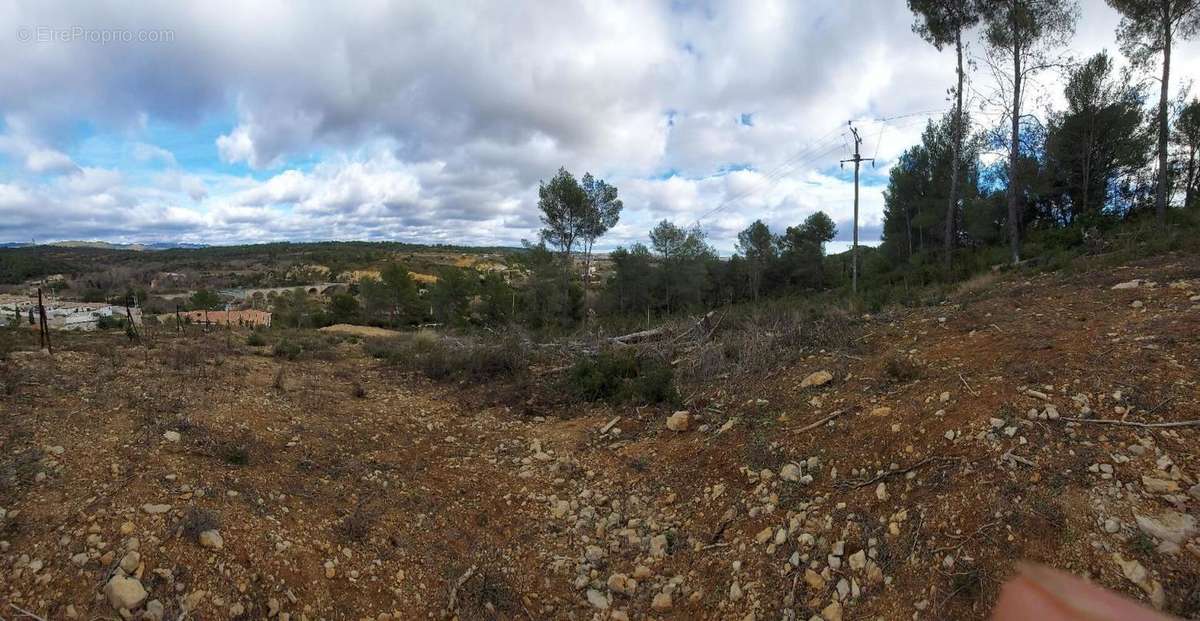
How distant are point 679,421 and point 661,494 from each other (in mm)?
1187

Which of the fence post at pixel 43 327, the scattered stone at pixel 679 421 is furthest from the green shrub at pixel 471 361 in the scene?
the fence post at pixel 43 327

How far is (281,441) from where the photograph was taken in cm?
470

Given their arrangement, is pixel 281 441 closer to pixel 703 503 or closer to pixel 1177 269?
pixel 703 503

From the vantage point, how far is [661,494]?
13.8ft

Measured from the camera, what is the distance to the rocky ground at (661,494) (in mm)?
2572

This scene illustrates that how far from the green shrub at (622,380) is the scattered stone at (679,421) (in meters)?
0.64

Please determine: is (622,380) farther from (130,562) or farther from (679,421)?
(130,562)

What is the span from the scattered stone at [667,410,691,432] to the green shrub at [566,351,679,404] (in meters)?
0.64

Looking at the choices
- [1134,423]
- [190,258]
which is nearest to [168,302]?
[1134,423]

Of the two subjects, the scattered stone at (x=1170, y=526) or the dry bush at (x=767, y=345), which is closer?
the scattered stone at (x=1170, y=526)

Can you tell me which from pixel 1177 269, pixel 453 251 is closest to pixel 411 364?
pixel 1177 269

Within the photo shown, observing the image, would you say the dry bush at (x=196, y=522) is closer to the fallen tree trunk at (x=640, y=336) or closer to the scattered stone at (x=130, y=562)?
the scattered stone at (x=130, y=562)

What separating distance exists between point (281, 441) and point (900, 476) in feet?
16.6

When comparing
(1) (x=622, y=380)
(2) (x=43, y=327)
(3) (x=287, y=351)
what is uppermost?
(2) (x=43, y=327)
